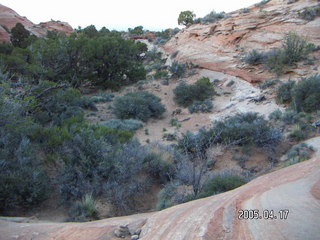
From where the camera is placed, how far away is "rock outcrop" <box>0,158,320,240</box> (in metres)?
2.29

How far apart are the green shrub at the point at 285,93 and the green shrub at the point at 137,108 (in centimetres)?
526

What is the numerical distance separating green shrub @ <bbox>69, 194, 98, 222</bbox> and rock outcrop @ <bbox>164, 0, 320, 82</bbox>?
40.6 feet

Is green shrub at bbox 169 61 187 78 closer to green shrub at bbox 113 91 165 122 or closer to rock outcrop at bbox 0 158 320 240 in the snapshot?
green shrub at bbox 113 91 165 122

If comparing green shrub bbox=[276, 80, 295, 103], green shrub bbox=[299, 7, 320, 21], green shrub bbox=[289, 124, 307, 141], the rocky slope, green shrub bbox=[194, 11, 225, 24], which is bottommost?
green shrub bbox=[289, 124, 307, 141]

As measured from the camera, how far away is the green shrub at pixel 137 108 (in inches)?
489

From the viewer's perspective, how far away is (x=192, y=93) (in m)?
14.5

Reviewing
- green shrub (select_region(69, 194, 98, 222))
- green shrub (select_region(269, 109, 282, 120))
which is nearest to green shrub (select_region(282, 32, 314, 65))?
green shrub (select_region(269, 109, 282, 120))

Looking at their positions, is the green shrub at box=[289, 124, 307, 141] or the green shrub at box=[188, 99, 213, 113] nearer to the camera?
the green shrub at box=[289, 124, 307, 141]

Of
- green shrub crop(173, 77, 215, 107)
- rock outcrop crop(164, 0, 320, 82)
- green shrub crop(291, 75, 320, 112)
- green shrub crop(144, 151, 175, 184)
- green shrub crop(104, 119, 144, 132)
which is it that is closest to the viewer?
green shrub crop(144, 151, 175, 184)

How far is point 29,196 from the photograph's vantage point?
504 cm

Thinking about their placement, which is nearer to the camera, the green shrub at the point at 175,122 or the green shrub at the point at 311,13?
the green shrub at the point at 175,122

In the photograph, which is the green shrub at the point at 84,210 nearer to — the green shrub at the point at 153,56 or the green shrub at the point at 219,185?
the green shrub at the point at 219,185

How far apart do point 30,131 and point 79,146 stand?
1482mm

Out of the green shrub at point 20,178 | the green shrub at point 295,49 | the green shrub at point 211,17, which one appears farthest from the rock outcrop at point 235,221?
the green shrub at point 211,17
